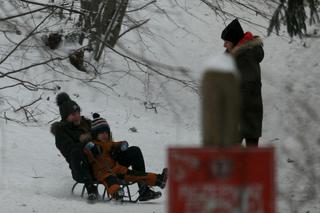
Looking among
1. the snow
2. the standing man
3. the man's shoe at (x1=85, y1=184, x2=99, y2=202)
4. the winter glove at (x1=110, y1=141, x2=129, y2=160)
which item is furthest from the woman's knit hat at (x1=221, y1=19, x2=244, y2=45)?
the man's shoe at (x1=85, y1=184, x2=99, y2=202)

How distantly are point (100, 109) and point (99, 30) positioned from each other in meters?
6.30

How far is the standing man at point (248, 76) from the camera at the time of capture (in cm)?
846

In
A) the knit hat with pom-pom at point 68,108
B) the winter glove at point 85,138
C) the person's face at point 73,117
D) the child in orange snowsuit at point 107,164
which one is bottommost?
the child in orange snowsuit at point 107,164

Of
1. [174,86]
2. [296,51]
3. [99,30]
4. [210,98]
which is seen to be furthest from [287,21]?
[296,51]

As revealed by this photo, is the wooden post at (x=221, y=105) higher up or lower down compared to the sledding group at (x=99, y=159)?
lower down

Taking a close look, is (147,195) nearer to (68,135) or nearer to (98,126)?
(98,126)

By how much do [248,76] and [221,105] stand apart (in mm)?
6527

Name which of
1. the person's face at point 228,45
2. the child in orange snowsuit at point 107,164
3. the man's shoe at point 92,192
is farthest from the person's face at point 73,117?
the person's face at point 228,45

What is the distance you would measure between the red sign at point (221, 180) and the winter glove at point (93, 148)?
20.5 ft

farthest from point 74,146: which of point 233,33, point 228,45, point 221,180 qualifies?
point 221,180

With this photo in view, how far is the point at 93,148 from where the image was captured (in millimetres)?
8398

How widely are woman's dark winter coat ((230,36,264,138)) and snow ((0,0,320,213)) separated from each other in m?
0.24

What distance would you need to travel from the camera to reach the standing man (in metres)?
8.46

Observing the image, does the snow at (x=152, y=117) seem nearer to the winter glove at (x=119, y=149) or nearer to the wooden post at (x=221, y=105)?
the winter glove at (x=119, y=149)
